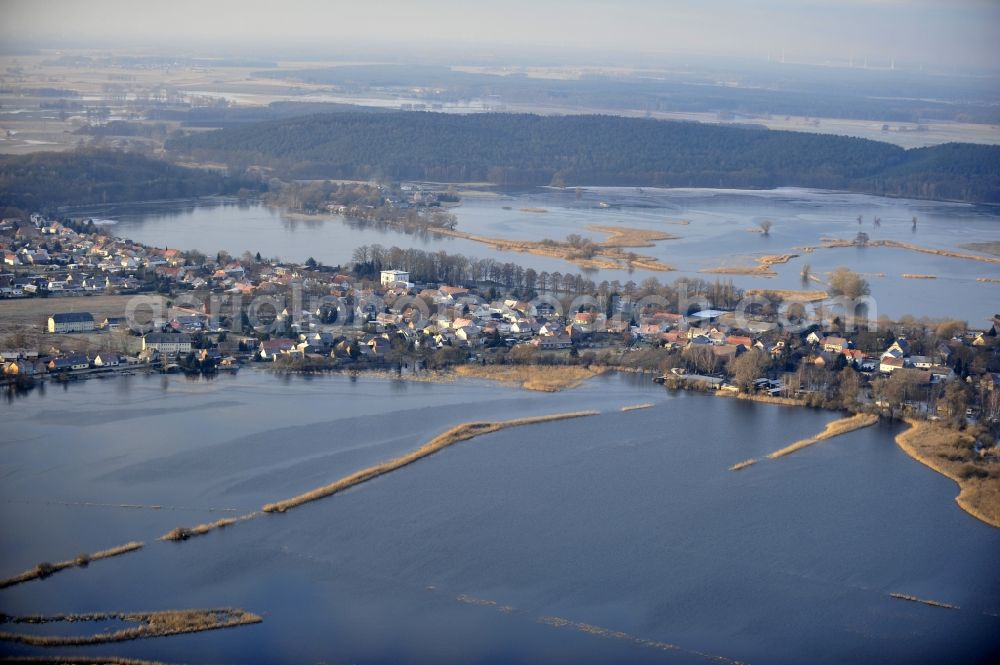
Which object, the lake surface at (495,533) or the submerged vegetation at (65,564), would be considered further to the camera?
the submerged vegetation at (65,564)

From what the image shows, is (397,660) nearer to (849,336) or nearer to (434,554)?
(434,554)

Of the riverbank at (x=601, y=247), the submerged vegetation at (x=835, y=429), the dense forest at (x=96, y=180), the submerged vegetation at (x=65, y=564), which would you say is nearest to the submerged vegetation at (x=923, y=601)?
the submerged vegetation at (x=835, y=429)

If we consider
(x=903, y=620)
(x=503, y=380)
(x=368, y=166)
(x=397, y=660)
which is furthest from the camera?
(x=368, y=166)

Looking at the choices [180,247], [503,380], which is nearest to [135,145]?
[180,247]

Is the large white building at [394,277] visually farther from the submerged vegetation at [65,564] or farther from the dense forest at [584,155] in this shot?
the dense forest at [584,155]

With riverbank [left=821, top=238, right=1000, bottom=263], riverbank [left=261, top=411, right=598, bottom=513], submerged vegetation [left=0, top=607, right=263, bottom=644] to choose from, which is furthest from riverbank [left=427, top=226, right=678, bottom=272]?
submerged vegetation [left=0, top=607, right=263, bottom=644]
